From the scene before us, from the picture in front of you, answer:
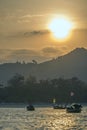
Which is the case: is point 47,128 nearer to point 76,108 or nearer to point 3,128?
point 3,128

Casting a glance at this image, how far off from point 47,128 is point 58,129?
8.92 feet

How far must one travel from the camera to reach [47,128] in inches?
4092

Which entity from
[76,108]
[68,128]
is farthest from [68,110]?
[68,128]

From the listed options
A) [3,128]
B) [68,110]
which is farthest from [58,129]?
[68,110]

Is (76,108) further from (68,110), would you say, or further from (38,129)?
(38,129)

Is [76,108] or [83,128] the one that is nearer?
[83,128]

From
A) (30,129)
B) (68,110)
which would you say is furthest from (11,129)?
(68,110)

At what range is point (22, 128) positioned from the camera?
10375cm

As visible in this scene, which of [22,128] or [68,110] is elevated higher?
[68,110]

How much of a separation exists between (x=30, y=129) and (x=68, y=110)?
76837 mm

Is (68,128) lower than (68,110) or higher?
lower

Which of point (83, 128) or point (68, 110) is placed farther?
point (68, 110)

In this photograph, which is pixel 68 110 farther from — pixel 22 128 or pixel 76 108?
pixel 22 128

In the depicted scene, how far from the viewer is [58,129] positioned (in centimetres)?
10188
